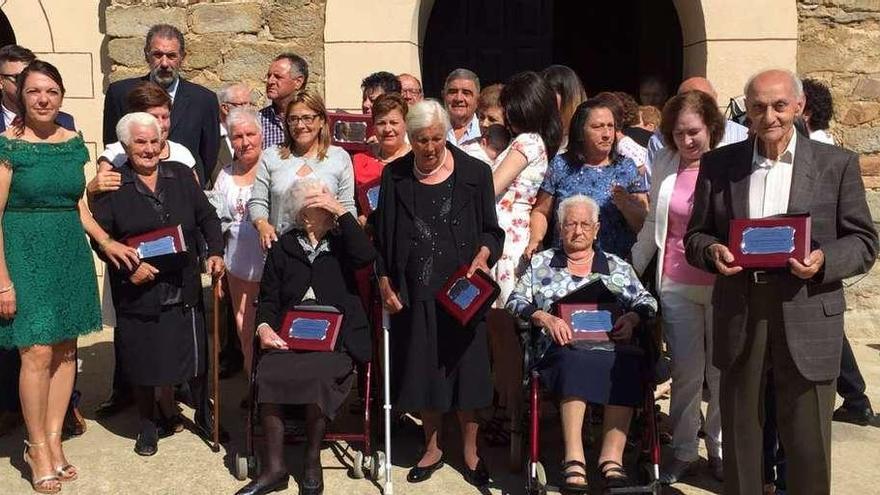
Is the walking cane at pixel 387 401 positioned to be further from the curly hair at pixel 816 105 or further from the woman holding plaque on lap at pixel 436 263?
the curly hair at pixel 816 105

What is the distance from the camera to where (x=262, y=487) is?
388cm

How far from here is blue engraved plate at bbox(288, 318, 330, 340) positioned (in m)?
4.05

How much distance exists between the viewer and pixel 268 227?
4246 millimetres

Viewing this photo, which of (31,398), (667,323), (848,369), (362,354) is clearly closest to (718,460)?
(667,323)

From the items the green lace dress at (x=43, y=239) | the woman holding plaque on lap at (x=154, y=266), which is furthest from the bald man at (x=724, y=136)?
the green lace dress at (x=43, y=239)

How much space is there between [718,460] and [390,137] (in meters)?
2.06

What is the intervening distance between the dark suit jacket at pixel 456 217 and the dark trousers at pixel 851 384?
193 centimetres

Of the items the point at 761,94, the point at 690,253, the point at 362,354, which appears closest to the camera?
the point at 761,94

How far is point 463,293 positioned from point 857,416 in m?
2.22

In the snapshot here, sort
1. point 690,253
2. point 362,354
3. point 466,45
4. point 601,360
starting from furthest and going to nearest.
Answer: point 466,45 → point 362,354 → point 601,360 → point 690,253

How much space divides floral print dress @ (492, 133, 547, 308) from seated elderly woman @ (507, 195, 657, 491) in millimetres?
261

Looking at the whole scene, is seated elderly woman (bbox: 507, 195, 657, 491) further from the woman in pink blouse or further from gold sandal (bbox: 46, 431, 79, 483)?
gold sandal (bbox: 46, 431, 79, 483)

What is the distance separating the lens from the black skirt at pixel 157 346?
434 cm

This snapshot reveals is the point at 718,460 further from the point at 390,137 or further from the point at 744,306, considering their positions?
the point at 390,137
